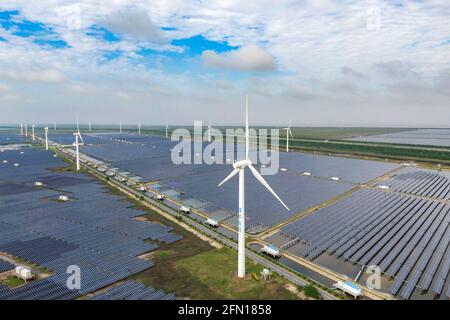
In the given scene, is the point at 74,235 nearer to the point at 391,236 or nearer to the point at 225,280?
the point at 225,280

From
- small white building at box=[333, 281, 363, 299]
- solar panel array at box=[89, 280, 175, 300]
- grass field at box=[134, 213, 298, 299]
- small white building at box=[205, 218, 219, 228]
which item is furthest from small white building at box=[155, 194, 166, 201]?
small white building at box=[333, 281, 363, 299]

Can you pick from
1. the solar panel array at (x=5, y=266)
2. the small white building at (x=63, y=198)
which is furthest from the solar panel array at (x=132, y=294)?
the small white building at (x=63, y=198)

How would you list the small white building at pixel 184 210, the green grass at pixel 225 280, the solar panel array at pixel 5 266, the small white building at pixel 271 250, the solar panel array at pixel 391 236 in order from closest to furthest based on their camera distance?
the green grass at pixel 225 280 → the solar panel array at pixel 391 236 → the solar panel array at pixel 5 266 → the small white building at pixel 271 250 → the small white building at pixel 184 210

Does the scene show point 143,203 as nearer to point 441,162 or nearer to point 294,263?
point 294,263

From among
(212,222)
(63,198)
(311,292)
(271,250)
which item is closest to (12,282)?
(212,222)

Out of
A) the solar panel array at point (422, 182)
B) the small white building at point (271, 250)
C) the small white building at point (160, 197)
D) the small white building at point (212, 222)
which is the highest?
the solar panel array at point (422, 182)

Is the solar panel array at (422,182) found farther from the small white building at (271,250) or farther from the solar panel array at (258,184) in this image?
the small white building at (271,250)
